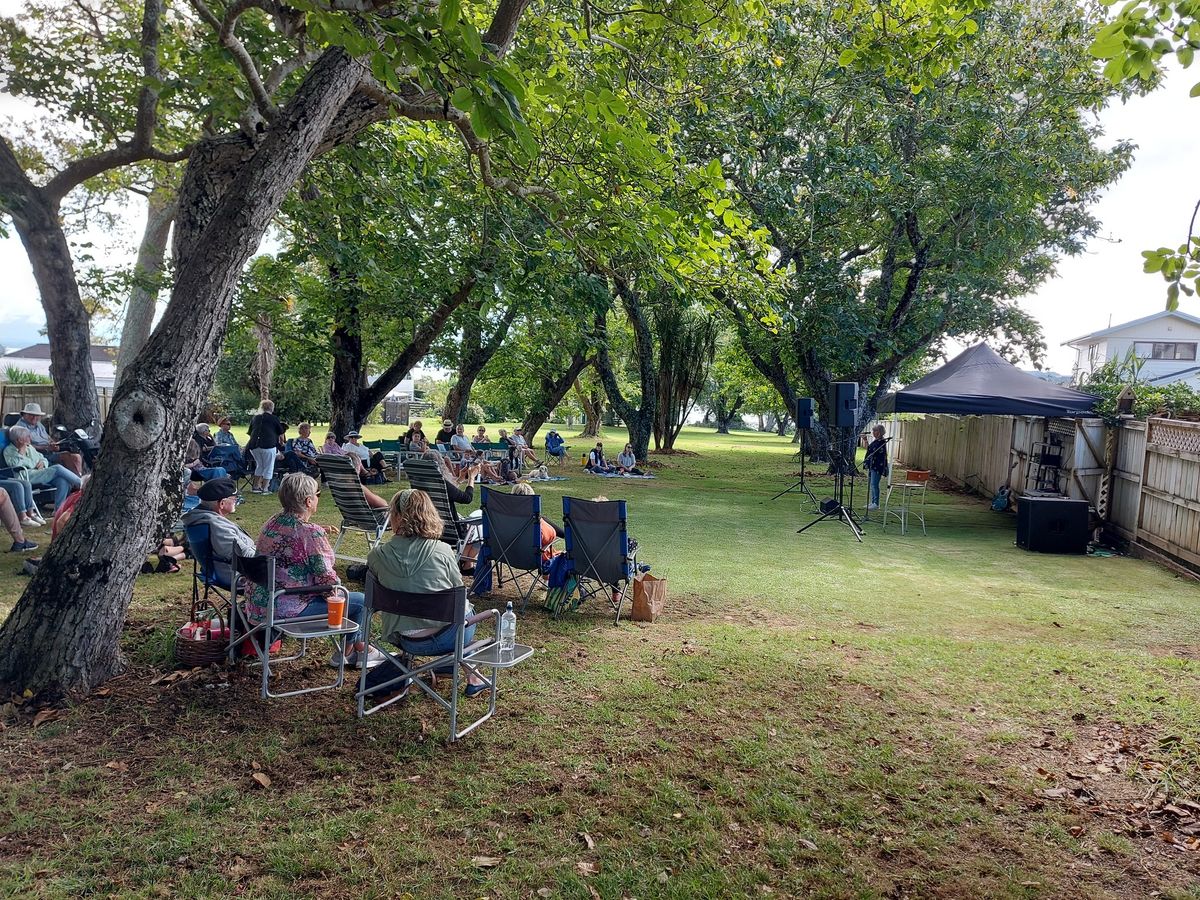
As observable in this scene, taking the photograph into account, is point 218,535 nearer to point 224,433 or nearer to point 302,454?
point 302,454

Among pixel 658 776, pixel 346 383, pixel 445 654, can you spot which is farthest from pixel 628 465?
pixel 658 776

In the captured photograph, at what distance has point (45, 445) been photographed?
1019cm

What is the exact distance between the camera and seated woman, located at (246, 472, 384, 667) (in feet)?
13.7

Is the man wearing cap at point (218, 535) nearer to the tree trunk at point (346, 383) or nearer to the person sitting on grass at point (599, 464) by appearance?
the tree trunk at point (346, 383)

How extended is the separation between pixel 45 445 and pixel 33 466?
2.01 metres

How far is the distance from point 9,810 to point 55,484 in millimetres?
7426

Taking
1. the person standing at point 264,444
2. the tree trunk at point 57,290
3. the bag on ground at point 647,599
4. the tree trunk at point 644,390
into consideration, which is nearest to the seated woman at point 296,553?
the bag on ground at point 647,599

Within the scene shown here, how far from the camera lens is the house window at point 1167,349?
3916 cm

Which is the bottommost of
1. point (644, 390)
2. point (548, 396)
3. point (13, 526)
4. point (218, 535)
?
point (13, 526)

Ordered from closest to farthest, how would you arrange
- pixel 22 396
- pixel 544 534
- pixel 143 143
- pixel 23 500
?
pixel 544 534
pixel 23 500
pixel 143 143
pixel 22 396

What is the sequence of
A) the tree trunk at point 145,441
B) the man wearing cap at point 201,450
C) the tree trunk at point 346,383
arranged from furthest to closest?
the tree trunk at point 346,383 → the man wearing cap at point 201,450 → the tree trunk at point 145,441

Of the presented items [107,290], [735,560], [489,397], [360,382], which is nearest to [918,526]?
[735,560]

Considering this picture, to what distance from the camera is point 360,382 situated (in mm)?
15844

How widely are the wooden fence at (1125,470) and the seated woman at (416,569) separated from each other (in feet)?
27.9
